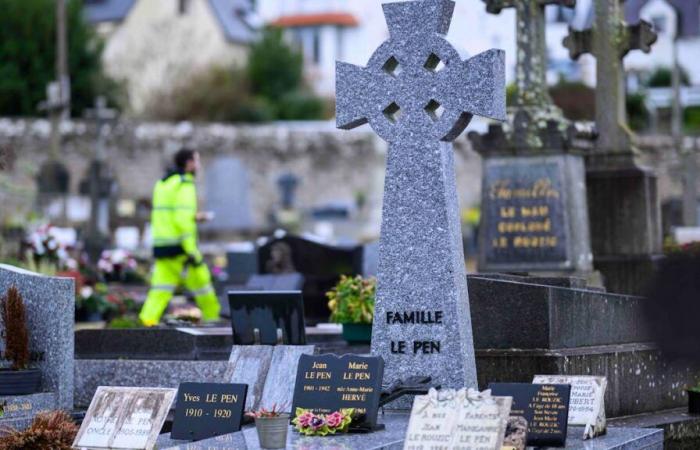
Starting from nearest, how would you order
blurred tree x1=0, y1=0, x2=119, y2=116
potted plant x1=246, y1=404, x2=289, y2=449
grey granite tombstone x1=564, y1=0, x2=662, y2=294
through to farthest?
potted plant x1=246, y1=404, x2=289, y2=449, grey granite tombstone x1=564, y1=0, x2=662, y2=294, blurred tree x1=0, y1=0, x2=119, y2=116

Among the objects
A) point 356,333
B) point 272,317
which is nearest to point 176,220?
point 356,333

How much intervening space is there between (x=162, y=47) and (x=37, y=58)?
49.0 ft

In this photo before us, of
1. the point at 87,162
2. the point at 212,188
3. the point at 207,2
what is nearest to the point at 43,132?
the point at 87,162

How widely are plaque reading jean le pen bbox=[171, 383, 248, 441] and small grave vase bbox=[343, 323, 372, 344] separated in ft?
12.1

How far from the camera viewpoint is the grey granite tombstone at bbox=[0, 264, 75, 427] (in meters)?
11.1

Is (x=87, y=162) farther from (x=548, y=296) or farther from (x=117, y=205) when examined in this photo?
(x=548, y=296)

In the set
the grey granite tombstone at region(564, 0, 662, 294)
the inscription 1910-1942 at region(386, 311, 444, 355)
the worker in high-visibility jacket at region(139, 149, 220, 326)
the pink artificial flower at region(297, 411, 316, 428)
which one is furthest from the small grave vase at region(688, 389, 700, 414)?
the worker in high-visibility jacket at region(139, 149, 220, 326)

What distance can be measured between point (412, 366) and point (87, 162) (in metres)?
49.8

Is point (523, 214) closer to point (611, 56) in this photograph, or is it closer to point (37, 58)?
point (611, 56)

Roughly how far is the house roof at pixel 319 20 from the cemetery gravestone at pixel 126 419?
8121 centimetres

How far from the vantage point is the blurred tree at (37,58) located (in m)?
61.5

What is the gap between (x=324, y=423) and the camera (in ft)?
29.8

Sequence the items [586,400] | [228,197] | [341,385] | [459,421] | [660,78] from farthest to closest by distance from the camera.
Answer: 1. [660,78]
2. [228,197]
3. [586,400]
4. [341,385]
5. [459,421]

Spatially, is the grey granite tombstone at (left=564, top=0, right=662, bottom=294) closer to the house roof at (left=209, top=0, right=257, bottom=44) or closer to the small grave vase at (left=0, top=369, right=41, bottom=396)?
the small grave vase at (left=0, top=369, right=41, bottom=396)
